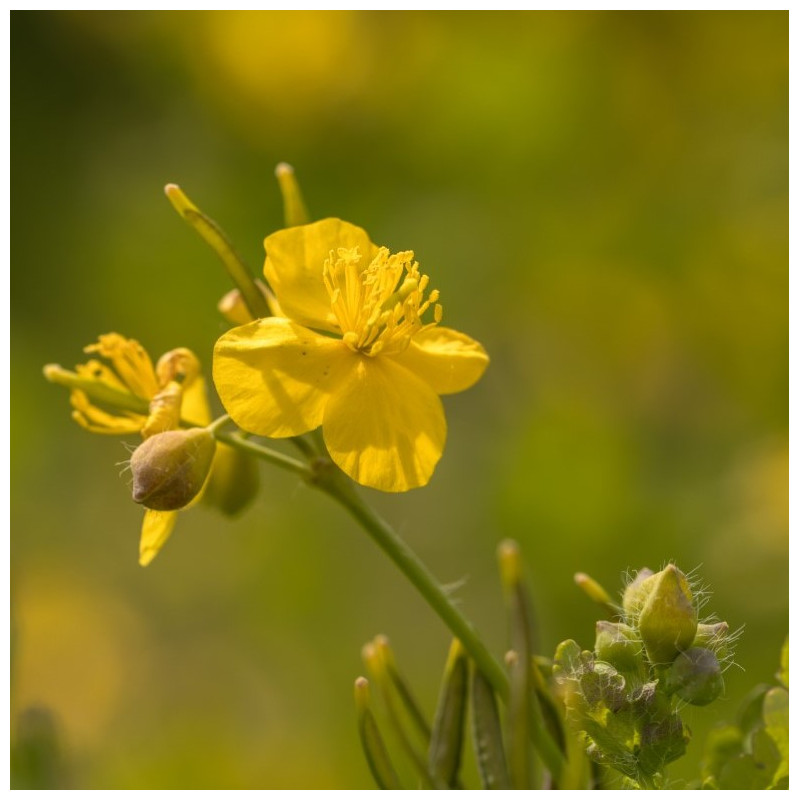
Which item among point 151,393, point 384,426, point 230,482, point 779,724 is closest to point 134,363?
point 151,393

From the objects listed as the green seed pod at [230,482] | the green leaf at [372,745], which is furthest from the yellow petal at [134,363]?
the green leaf at [372,745]

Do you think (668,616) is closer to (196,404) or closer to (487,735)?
(487,735)

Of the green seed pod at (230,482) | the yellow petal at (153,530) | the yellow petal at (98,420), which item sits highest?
the yellow petal at (98,420)

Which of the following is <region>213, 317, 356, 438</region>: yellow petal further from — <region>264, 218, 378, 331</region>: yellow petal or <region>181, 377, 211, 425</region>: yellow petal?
<region>181, 377, 211, 425</region>: yellow petal

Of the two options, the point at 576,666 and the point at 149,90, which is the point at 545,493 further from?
the point at 576,666

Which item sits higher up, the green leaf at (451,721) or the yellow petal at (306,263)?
the yellow petal at (306,263)

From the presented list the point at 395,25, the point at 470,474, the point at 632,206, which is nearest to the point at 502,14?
the point at 395,25

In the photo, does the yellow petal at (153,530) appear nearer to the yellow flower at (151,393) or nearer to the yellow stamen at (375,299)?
the yellow flower at (151,393)
